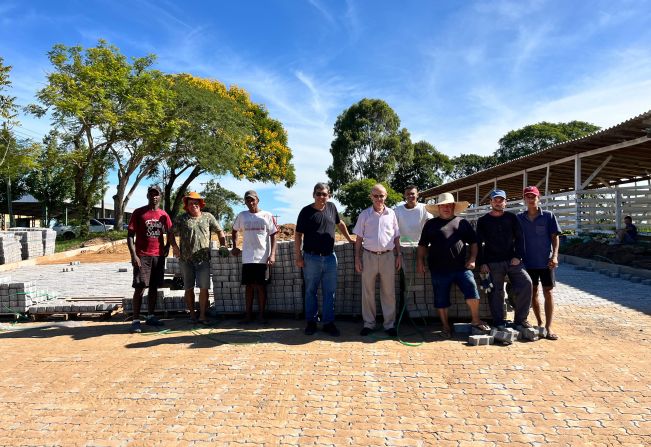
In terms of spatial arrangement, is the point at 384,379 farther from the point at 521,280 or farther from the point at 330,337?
the point at 521,280

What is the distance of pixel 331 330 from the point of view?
5.37m

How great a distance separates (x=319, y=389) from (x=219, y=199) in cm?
3729

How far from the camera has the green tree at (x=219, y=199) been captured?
1513 inches

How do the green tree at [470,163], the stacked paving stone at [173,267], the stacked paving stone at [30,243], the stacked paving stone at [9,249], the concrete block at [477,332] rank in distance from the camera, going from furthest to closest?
the green tree at [470,163] < the stacked paving stone at [30,243] < the stacked paving stone at [9,249] < the stacked paving stone at [173,267] < the concrete block at [477,332]

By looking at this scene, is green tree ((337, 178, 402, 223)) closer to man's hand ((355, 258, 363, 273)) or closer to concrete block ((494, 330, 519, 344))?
man's hand ((355, 258, 363, 273))

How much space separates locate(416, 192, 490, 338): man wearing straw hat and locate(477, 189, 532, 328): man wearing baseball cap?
171 millimetres

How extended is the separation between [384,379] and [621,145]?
44.2 ft

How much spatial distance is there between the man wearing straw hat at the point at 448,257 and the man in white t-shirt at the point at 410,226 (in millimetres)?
440

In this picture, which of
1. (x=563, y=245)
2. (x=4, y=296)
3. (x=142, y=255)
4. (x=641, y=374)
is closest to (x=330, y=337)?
(x=142, y=255)

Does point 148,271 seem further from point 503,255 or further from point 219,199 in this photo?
point 219,199

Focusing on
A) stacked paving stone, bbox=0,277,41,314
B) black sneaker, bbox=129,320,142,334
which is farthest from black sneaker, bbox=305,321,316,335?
stacked paving stone, bbox=0,277,41,314

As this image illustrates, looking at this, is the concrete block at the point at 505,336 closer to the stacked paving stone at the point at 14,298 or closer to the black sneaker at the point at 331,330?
the black sneaker at the point at 331,330

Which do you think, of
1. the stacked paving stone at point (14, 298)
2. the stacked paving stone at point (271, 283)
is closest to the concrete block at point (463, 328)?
the stacked paving stone at point (271, 283)

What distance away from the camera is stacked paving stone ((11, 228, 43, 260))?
16.5m
